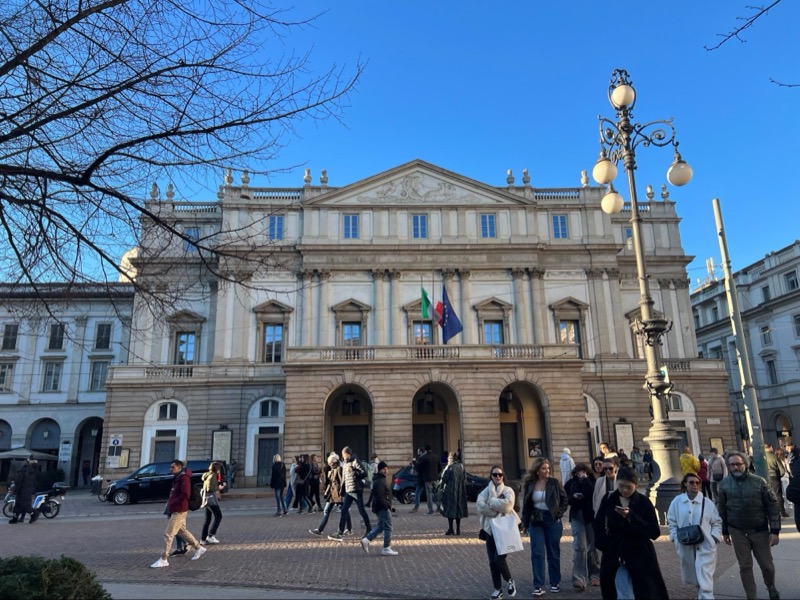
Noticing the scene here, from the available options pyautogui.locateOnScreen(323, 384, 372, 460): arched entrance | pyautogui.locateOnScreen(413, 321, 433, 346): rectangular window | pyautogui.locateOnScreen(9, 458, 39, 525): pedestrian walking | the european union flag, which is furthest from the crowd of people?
pyautogui.locateOnScreen(413, 321, 433, 346): rectangular window

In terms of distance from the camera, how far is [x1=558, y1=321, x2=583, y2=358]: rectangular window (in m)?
36.1

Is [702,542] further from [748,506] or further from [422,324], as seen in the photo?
[422,324]

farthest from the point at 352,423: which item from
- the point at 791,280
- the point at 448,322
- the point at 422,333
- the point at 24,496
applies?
the point at 791,280

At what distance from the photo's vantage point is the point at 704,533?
6156 millimetres

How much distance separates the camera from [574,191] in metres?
39.0

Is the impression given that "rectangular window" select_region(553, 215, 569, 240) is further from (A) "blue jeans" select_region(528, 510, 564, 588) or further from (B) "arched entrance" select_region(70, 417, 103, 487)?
(B) "arched entrance" select_region(70, 417, 103, 487)

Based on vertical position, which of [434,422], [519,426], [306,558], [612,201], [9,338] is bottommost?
[306,558]

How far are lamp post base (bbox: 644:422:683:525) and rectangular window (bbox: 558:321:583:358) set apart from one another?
2415 cm

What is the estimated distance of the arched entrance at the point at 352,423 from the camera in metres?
33.4

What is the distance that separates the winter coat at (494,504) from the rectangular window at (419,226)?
29.7 m

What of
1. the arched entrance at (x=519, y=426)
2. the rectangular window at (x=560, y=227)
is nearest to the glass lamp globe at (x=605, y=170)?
the arched entrance at (x=519, y=426)

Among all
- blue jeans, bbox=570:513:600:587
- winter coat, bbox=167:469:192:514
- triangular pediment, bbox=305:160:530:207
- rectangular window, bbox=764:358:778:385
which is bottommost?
blue jeans, bbox=570:513:600:587

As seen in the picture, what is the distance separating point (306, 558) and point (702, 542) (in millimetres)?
6870

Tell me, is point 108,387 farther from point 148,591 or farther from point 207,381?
point 148,591
